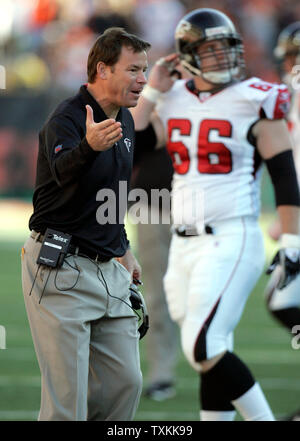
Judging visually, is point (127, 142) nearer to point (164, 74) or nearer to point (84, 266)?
point (84, 266)

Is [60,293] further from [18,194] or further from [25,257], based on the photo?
[18,194]

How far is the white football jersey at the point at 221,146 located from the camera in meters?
4.46

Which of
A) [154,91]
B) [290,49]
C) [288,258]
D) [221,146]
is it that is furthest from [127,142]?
[290,49]

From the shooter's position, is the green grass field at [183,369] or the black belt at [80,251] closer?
the black belt at [80,251]

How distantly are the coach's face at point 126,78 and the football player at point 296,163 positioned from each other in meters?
2.18

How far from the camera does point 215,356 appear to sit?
13.9 feet

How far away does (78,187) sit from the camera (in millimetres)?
3348

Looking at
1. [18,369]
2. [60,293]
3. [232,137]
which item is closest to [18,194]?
[18,369]

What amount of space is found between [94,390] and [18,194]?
12.7 m

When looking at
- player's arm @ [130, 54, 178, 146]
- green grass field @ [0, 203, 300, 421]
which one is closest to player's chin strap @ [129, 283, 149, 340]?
player's arm @ [130, 54, 178, 146]

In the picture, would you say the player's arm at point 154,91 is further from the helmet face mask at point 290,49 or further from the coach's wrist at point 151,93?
the helmet face mask at point 290,49

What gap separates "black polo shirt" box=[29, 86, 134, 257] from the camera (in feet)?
10.8

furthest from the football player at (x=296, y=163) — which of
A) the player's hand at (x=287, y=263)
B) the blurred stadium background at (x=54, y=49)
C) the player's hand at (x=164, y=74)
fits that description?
the blurred stadium background at (x=54, y=49)

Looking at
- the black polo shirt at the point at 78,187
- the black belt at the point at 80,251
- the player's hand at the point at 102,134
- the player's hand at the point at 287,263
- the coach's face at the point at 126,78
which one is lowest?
Result: the player's hand at the point at 287,263
